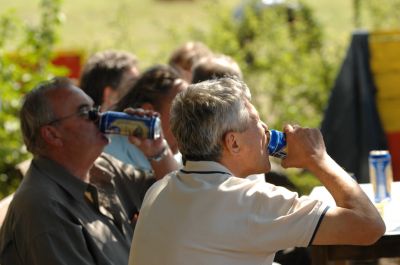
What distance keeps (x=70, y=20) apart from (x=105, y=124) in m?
16.1

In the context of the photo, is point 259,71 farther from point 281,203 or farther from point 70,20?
point 70,20

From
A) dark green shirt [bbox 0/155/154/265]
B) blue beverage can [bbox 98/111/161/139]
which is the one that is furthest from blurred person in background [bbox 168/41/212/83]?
dark green shirt [bbox 0/155/154/265]

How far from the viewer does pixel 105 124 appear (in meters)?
3.93

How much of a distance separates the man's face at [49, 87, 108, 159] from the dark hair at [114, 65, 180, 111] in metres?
0.76

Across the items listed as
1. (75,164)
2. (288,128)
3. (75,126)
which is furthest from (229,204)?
(75,126)

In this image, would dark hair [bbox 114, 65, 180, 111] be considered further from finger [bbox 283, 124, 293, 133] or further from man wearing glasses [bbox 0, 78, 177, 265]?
finger [bbox 283, 124, 293, 133]

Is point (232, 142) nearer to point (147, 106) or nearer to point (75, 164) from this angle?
point (75, 164)

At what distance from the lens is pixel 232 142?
298 centimetres

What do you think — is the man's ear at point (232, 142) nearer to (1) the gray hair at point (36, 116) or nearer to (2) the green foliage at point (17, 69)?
(1) the gray hair at point (36, 116)

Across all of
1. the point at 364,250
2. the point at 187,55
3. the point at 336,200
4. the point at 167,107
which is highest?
the point at 336,200

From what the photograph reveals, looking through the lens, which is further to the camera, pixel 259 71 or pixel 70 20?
pixel 70 20

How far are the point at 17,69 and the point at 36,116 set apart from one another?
2571 mm

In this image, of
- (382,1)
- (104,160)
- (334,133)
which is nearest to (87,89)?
(104,160)

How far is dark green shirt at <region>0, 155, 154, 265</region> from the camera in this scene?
11.4ft
